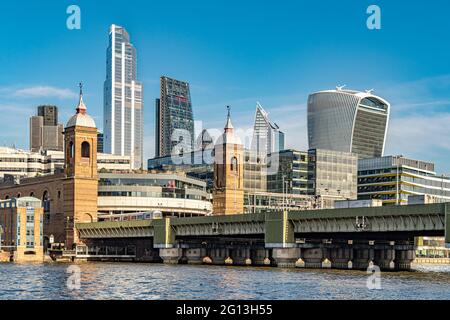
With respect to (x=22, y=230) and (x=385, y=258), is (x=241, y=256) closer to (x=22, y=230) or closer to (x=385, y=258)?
(x=385, y=258)

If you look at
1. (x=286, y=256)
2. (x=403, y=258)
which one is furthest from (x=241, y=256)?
(x=286, y=256)

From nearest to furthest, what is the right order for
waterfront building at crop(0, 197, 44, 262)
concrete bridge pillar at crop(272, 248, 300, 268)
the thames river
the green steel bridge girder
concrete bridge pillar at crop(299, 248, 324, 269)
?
the thames river, the green steel bridge girder, concrete bridge pillar at crop(272, 248, 300, 268), concrete bridge pillar at crop(299, 248, 324, 269), waterfront building at crop(0, 197, 44, 262)

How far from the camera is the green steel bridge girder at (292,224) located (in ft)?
394

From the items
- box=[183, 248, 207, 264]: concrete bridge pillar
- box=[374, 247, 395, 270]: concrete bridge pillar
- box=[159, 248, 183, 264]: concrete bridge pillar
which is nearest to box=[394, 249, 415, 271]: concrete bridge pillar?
box=[374, 247, 395, 270]: concrete bridge pillar

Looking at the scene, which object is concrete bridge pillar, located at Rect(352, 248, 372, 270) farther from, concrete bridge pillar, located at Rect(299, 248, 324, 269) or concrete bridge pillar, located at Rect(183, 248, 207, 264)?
concrete bridge pillar, located at Rect(183, 248, 207, 264)

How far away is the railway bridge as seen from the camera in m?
125

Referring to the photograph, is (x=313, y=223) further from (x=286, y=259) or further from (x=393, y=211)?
(x=393, y=211)

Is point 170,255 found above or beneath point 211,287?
beneath

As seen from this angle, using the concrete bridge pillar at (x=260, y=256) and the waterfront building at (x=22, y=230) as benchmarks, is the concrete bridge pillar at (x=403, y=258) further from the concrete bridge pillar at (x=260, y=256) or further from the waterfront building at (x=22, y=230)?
the waterfront building at (x=22, y=230)

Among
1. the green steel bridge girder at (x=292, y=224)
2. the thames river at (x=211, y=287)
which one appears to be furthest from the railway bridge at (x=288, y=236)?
the thames river at (x=211, y=287)

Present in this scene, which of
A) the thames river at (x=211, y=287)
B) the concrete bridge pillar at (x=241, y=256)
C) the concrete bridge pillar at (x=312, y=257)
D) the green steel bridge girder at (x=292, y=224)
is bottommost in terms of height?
the concrete bridge pillar at (x=241, y=256)

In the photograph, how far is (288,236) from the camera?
141875 mm

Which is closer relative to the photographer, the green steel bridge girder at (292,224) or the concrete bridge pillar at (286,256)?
the green steel bridge girder at (292,224)

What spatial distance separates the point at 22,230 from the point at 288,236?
6958 centimetres
